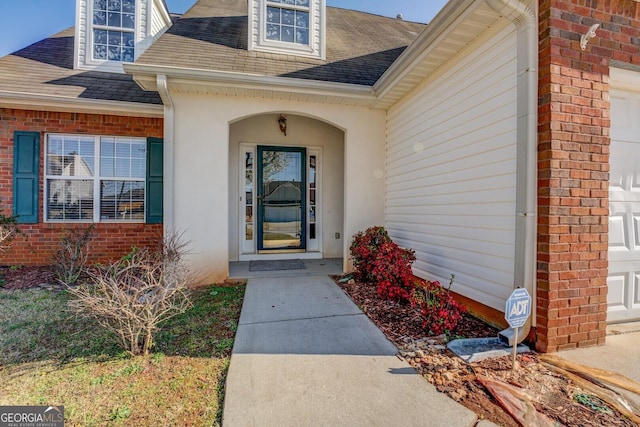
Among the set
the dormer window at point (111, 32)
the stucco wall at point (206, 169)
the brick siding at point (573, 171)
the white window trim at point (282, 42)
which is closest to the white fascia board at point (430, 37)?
the brick siding at point (573, 171)

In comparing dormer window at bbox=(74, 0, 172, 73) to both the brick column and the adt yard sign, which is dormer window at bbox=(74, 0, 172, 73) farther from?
the adt yard sign

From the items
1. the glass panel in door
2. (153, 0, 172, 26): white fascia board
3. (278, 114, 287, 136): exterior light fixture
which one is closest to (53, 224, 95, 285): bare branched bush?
the glass panel in door

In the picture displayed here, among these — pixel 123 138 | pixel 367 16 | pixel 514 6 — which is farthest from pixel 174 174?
pixel 367 16

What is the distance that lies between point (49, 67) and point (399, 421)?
8.08 meters

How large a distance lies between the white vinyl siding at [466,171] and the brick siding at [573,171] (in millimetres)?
290

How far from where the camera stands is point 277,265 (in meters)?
5.81

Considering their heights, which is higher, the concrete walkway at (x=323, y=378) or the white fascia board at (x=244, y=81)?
the white fascia board at (x=244, y=81)

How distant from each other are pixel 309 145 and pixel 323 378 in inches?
198

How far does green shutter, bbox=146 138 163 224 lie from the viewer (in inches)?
224

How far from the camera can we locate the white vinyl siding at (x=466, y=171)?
288 centimetres

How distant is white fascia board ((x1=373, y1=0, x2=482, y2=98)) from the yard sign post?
2.51 metres

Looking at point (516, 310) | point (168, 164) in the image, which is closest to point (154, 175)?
point (168, 164)

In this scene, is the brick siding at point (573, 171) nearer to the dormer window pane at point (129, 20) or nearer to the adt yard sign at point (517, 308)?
the adt yard sign at point (517, 308)

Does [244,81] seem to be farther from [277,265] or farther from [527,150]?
[527,150]
